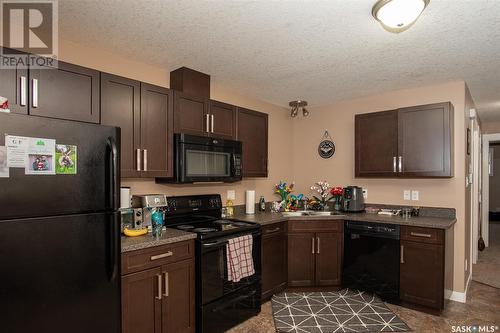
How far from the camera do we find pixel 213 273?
8.05ft

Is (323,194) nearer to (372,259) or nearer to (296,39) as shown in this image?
(372,259)

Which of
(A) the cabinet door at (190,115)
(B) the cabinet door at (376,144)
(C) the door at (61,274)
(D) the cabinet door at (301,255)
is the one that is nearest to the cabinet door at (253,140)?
(A) the cabinet door at (190,115)

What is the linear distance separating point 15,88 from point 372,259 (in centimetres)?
335

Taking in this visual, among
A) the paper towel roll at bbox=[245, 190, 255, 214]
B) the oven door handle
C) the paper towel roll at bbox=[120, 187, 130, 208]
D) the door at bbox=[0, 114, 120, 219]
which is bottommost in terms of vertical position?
the oven door handle

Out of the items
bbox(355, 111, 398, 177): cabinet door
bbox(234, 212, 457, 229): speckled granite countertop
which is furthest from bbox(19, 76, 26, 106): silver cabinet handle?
bbox(355, 111, 398, 177): cabinet door

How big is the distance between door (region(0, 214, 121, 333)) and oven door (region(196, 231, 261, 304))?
703 millimetres

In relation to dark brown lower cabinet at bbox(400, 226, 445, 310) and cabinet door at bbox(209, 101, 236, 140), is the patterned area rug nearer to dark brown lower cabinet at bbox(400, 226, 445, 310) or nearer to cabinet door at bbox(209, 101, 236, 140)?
dark brown lower cabinet at bbox(400, 226, 445, 310)

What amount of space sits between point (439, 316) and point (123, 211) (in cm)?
300

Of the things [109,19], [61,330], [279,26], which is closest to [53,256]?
[61,330]

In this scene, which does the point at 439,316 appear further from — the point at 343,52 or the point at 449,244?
the point at 343,52

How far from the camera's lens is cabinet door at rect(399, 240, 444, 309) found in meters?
2.81

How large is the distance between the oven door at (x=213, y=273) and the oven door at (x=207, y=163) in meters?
0.62

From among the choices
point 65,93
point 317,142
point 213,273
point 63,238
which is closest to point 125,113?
point 65,93

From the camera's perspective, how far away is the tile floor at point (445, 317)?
2.64 meters
